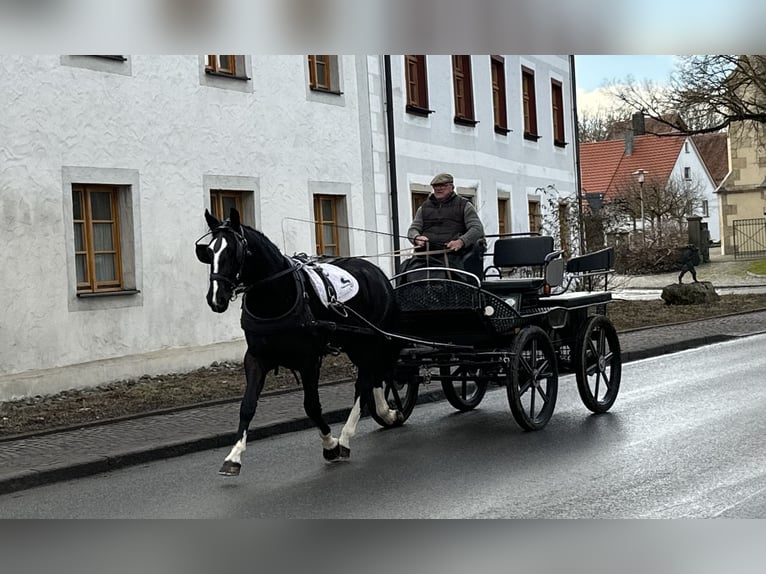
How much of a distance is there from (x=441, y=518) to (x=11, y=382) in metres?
7.58

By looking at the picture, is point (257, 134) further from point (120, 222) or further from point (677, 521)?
point (677, 521)

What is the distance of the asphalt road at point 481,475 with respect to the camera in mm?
7543

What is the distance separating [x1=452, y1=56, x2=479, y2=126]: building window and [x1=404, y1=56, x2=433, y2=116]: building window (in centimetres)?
170

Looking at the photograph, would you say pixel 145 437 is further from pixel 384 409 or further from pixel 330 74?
pixel 330 74

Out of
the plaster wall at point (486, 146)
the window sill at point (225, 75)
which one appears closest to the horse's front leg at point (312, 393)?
the window sill at point (225, 75)

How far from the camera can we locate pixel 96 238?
1544 centimetres

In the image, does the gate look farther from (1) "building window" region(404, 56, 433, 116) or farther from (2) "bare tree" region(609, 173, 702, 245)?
(1) "building window" region(404, 56, 433, 116)

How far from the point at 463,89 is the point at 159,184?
34.8 feet

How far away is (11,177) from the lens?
13953 millimetres

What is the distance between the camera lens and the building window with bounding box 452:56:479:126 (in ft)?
81.2

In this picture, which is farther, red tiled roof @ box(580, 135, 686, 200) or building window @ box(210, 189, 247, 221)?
red tiled roof @ box(580, 135, 686, 200)

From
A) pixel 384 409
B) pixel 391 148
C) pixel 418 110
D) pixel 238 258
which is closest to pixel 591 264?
pixel 384 409

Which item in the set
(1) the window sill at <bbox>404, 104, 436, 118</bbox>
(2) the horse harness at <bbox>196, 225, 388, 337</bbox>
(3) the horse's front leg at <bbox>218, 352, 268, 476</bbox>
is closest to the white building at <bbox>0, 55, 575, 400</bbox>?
(1) the window sill at <bbox>404, 104, 436, 118</bbox>
